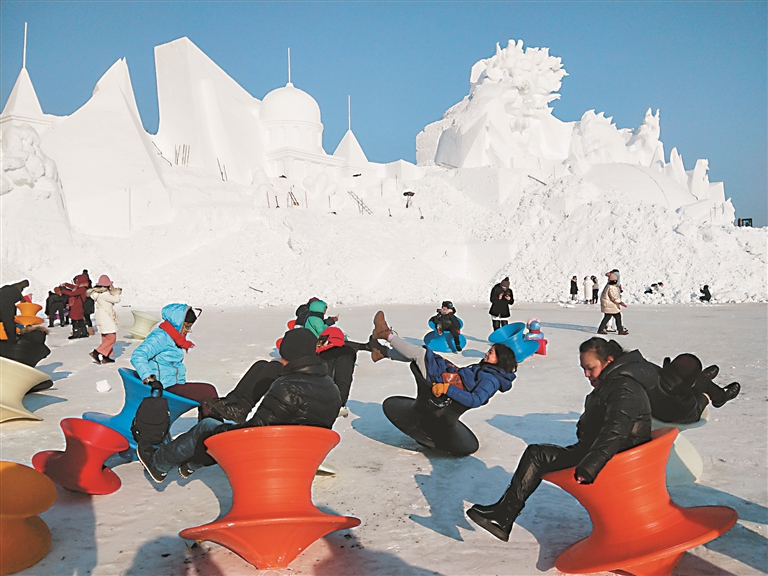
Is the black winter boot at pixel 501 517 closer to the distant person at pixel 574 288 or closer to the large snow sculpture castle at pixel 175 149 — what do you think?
the distant person at pixel 574 288

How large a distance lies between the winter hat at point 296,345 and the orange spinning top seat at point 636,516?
4.57 ft

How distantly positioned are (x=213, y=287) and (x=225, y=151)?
14.4 m

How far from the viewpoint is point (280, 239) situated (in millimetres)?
25344

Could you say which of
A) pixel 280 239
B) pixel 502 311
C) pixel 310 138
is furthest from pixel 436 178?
pixel 502 311

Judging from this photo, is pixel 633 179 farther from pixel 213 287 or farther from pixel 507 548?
pixel 507 548

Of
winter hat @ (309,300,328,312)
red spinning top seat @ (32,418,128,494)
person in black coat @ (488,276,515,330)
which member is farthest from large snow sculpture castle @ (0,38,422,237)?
red spinning top seat @ (32,418,128,494)

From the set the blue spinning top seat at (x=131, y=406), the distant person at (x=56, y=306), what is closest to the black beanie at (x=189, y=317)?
the blue spinning top seat at (x=131, y=406)

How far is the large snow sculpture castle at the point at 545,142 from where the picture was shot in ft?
109

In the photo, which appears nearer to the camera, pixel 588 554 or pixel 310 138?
pixel 588 554

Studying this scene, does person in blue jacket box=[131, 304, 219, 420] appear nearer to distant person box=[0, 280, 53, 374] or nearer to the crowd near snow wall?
distant person box=[0, 280, 53, 374]

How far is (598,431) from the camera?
2789 mm

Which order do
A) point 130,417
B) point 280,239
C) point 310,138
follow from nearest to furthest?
point 130,417 → point 280,239 → point 310,138

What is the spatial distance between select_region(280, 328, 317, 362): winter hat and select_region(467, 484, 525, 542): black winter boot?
1.16 metres

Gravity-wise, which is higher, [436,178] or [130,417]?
[436,178]
